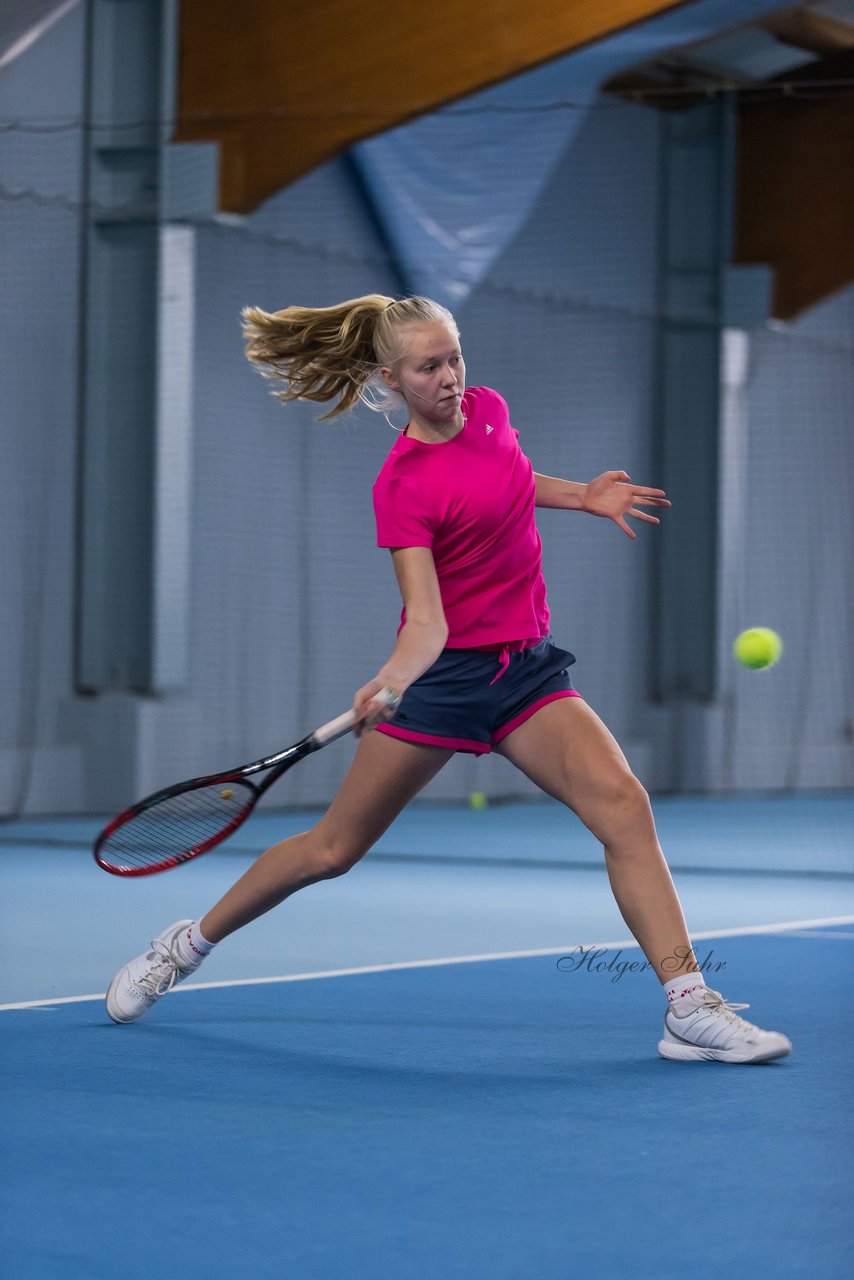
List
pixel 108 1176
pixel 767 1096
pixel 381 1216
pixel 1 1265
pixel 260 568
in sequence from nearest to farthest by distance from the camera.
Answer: pixel 1 1265 < pixel 381 1216 < pixel 108 1176 < pixel 767 1096 < pixel 260 568

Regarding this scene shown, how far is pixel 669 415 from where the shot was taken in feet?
39.3

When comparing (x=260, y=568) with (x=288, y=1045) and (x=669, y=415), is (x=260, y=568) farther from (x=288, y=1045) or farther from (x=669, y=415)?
(x=288, y=1045)

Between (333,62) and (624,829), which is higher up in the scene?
(333,62)

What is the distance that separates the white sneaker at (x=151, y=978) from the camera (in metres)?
3.46

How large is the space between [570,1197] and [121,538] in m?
7.18

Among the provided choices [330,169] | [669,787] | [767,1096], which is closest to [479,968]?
[767,1096]

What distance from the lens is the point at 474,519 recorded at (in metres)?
3.20

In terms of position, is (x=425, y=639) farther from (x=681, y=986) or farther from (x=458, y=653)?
(x=681, y=986)

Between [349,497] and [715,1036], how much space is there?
23.6ft

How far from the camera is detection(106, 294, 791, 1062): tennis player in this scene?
3.16 m

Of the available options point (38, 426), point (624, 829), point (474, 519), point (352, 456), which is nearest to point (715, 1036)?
point (624, 829)

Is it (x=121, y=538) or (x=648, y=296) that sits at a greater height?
(x=648, y=296)

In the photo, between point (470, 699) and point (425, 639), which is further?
point (470, 699)

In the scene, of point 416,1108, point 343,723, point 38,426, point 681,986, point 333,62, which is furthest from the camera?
point 333,62
